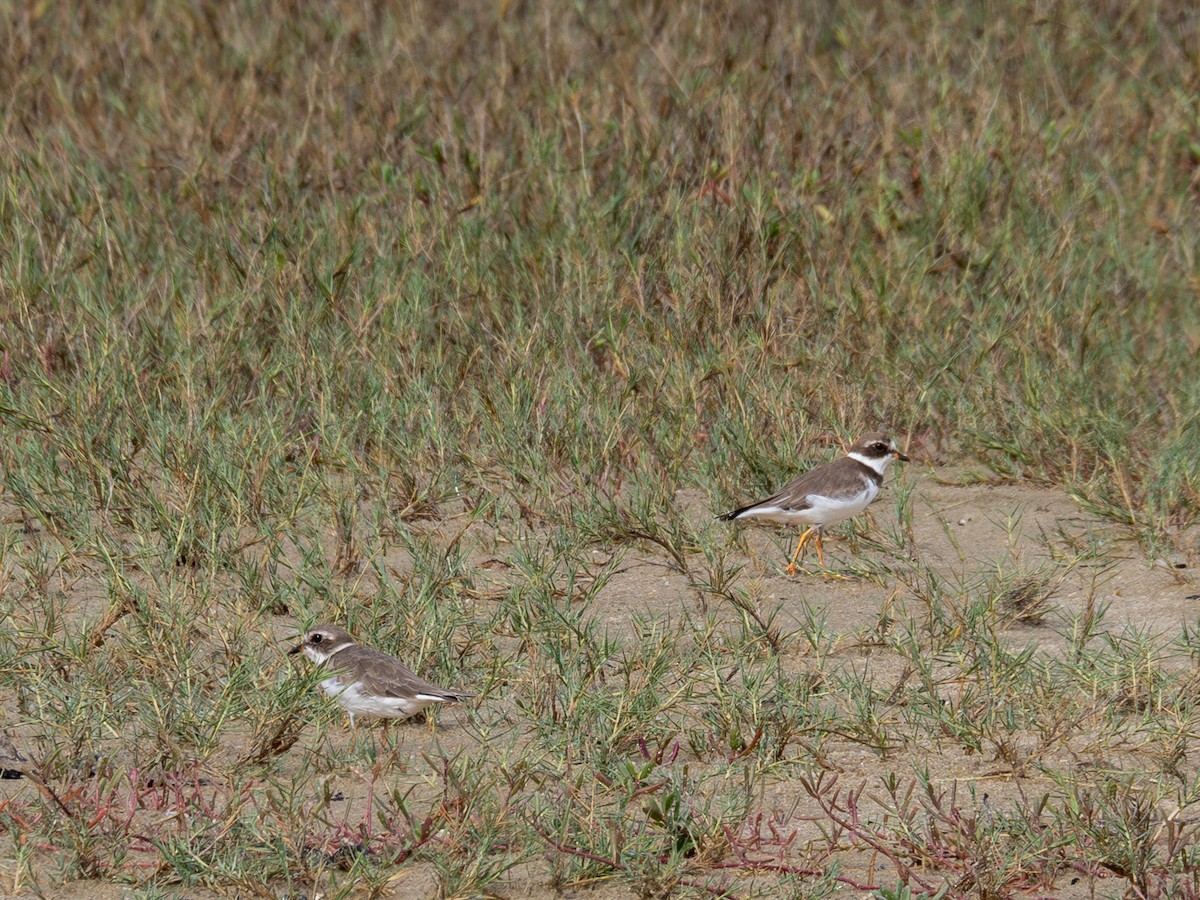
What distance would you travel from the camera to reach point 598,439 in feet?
21.8

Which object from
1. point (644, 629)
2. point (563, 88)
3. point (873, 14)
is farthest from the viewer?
point (873, 14)

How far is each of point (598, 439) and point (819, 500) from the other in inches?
41.0

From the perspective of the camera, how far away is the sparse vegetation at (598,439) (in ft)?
13.9

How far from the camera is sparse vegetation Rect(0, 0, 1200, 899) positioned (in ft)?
13.9

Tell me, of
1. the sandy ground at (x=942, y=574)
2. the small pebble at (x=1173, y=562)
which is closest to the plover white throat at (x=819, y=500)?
the sandy ground at (x=942, y=574)

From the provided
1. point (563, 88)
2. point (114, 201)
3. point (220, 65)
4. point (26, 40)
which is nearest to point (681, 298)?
point (563, 88)

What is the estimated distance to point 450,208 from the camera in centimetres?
835

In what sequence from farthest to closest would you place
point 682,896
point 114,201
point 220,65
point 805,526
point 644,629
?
1. point 220,65
2. point 114,201
3. point 805,526
4. point 644,629
5. point 682,896

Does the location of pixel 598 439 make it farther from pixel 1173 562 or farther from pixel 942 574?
pixel 1173 562


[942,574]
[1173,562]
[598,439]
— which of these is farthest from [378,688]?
[1173,562]

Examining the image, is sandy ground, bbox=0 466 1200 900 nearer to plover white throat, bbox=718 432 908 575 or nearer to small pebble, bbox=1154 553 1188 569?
small pebble, bbox=1154 553 1188 569

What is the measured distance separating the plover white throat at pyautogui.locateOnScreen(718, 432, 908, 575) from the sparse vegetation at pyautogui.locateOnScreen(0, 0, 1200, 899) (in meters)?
0.18

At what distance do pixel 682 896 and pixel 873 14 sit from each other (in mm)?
7924

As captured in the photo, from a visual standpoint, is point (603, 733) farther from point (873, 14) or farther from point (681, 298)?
point (873, 14)
